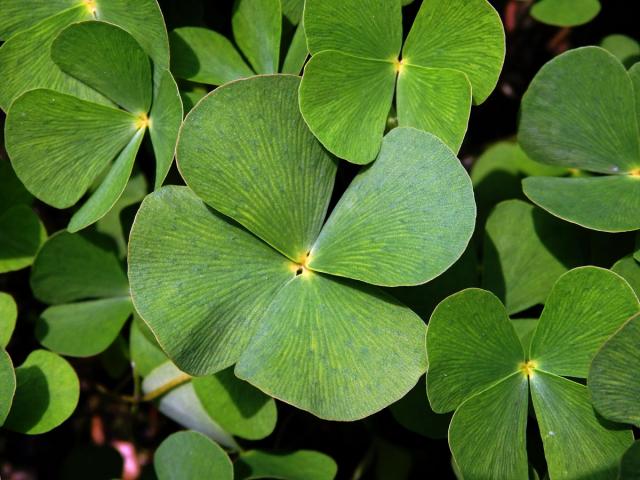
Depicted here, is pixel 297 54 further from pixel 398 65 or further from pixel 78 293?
pixel 78 293

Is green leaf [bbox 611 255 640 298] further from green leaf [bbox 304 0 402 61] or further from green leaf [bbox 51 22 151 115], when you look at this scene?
green leaf [bbox 51 22 151 115]

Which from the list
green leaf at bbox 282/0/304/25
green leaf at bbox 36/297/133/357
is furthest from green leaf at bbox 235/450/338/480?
green leaf at bbox 282/0/304/25

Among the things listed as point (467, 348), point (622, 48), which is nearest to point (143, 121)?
point (467, 348)

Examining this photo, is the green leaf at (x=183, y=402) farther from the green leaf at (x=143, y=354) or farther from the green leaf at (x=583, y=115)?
the green leaf at (x=583, y=115)

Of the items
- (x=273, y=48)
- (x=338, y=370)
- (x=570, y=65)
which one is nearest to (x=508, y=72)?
(x=570, y=65)

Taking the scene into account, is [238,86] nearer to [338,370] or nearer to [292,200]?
[292,200]

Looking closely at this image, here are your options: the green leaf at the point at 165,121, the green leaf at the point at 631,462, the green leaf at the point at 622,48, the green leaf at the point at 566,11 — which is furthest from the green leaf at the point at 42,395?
the green leaf at the point at 622,48
